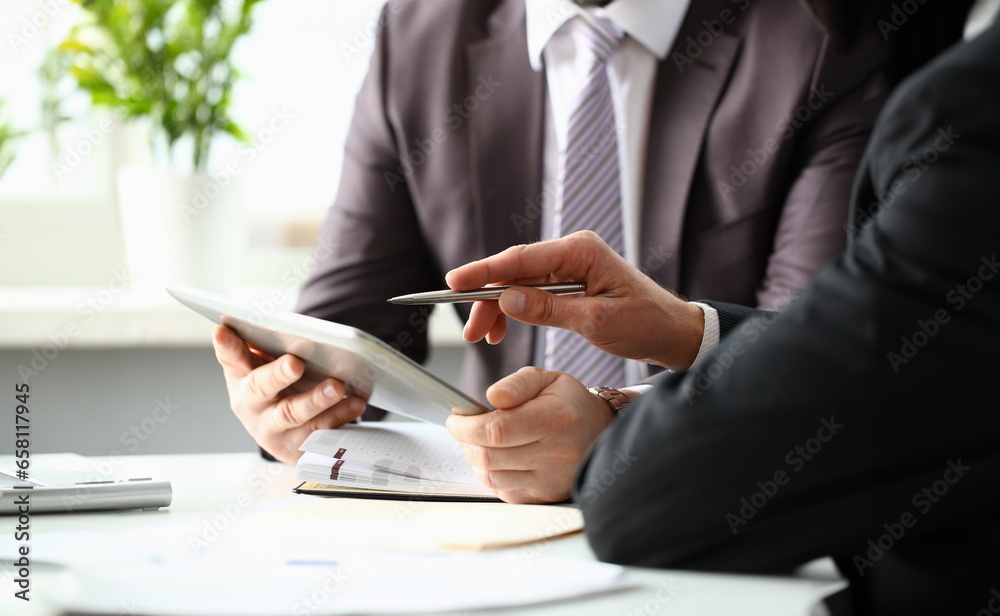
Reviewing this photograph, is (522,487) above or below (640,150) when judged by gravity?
below

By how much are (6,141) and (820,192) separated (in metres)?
1.59

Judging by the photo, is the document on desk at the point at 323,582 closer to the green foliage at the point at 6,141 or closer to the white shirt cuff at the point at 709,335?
the white shirt cuff at the point at 709,335

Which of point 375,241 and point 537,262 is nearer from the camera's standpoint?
point 537,262

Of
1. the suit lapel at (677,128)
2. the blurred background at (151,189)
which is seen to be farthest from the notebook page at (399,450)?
the blurred background at (151,189)

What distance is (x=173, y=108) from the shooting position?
5.55 ft

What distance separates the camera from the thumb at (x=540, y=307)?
728 millimetres

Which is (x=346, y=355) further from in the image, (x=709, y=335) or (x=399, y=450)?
(x=709, y=335)

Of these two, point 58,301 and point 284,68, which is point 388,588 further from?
point 284,68

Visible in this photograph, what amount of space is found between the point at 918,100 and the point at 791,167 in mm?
865

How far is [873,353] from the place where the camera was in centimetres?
47

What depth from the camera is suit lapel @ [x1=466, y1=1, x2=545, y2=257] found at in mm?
1338

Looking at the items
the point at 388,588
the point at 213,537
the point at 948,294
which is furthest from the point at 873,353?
the point at 213,537

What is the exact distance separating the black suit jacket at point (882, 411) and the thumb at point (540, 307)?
0.22m

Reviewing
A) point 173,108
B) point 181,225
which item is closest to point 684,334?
point 181,225
